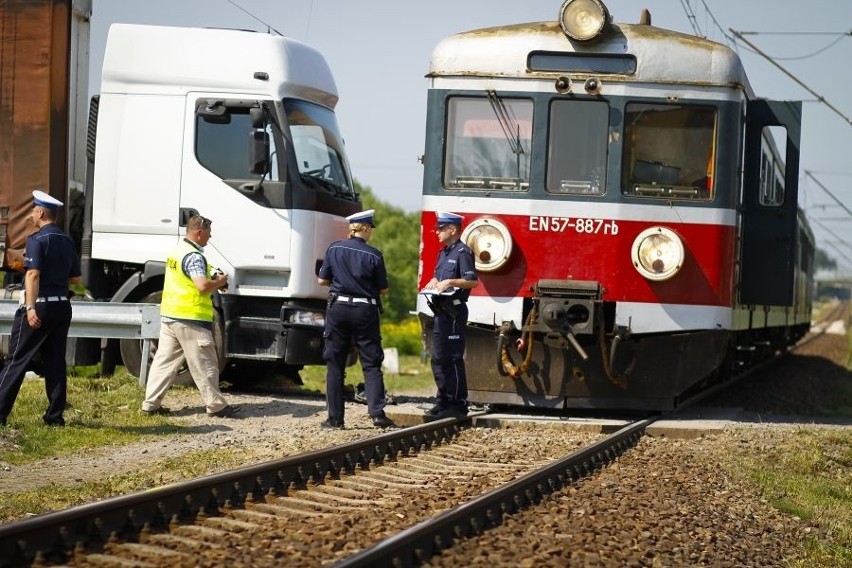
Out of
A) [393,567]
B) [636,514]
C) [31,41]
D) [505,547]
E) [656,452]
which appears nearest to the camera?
[393,567]

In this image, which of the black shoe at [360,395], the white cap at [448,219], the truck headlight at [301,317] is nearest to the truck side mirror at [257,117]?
the truck headlight at [301,317]

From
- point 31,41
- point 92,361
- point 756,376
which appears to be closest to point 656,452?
point 92,361

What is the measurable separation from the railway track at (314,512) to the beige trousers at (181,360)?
2.69 m

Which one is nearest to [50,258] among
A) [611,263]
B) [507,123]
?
[507,123]

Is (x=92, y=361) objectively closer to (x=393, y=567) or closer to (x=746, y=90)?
(x=746, y=90)

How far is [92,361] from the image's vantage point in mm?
14242

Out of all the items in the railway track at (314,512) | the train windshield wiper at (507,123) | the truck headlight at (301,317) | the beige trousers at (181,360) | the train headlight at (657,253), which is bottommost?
the railway track at (314,512)

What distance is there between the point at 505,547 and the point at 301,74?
28.1ft

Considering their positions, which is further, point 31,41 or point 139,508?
point 31,41

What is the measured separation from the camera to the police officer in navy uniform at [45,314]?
10.1 meters

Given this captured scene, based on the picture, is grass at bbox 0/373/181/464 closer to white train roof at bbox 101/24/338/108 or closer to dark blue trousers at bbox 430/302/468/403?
dark blue trousers at bbox 430/302/468/403

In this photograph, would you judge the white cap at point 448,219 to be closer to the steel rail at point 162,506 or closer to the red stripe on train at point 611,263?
the red stripe on train at point 611,263

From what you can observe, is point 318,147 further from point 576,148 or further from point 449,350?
point 449,350

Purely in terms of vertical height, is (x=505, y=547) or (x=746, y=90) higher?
(x=746, y=90)
